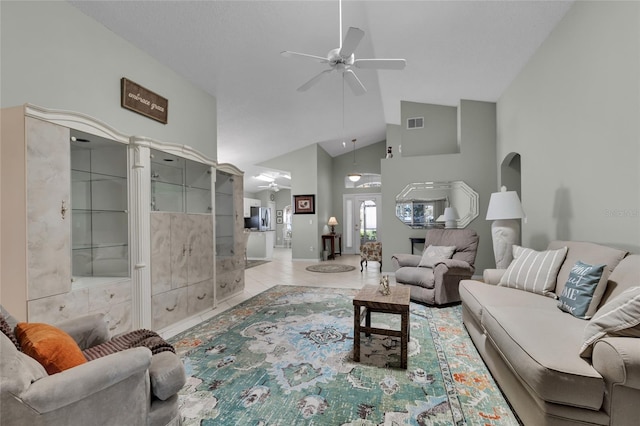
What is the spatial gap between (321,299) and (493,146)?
4064 millimetres

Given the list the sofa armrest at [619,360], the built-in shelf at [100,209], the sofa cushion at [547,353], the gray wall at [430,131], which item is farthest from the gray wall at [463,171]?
the built-in shelf at [100,209]

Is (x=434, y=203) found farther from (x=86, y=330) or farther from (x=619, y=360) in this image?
(x=86, y=330)

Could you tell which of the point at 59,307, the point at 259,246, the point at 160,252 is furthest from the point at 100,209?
the point at 259,246

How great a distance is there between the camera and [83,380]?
1.03 meters

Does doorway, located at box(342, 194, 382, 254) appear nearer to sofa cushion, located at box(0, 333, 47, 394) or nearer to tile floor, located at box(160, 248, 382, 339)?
tile floor, located at box(160, 248, 382, 339)

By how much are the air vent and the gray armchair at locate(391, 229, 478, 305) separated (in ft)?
8.68

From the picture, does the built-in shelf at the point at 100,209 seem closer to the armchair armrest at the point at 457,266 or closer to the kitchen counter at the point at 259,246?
the armchair armrest at the point at 457,266

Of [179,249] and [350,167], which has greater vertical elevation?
[350,167]

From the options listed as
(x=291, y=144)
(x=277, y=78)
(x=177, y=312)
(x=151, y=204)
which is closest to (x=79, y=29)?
(x=151, y=204)

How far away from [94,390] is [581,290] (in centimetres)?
267

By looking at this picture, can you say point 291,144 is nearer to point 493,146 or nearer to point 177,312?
point 493,146

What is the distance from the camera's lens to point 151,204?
292cm

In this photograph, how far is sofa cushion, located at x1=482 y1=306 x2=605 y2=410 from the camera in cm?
124

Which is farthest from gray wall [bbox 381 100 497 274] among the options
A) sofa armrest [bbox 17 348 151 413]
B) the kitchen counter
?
sofa armrest [bbox 17 348 151 413]
